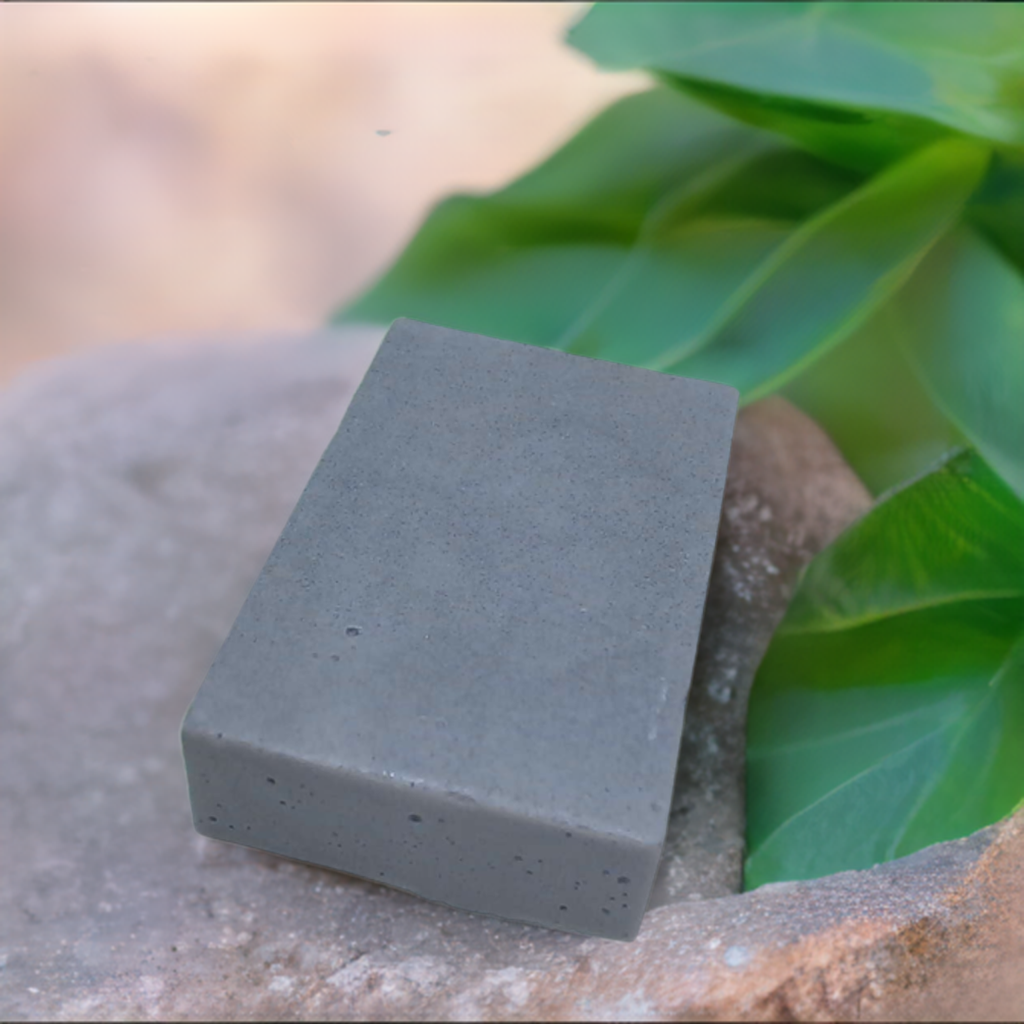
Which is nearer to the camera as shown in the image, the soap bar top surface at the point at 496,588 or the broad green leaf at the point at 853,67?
the soap bar top surface at the point at 496,588

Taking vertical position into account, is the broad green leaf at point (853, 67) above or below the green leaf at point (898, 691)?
above

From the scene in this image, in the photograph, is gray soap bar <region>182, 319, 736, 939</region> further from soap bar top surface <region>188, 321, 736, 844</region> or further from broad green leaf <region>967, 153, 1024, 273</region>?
broad green leaf <region>967, 153, 1024, 273</region>

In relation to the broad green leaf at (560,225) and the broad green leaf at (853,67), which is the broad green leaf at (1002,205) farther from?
the broad green leaf at (560,225)

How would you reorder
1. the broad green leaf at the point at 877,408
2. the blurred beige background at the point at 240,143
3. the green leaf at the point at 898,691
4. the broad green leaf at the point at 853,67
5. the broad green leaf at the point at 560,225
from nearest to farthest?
the green leaf at the point at 898,691 < the broad green leaf at the point at 853,67 < the broad green leaf at the point at 877,408 < the broad green leaf at the point at 560,225 < the blurred beige background at the point at 240,143

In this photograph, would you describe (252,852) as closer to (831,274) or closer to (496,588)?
(496,588)

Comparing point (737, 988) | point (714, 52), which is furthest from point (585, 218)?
point (737, 988)

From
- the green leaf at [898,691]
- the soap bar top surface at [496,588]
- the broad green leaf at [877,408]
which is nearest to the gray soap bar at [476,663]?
the soap bar top surface at [496,588]

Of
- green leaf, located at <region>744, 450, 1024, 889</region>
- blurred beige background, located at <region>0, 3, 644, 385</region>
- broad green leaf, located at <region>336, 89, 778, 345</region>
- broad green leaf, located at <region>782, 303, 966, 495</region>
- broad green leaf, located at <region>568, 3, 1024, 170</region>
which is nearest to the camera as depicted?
green leaf, located at <region>744, 450, 1024, 889</region>

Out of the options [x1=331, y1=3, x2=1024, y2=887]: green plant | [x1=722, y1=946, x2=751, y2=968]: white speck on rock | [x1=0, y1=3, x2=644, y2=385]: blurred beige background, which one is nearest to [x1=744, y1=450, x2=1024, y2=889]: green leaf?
[x1=331, y1=3, x2=1024, y2=887]: green plant

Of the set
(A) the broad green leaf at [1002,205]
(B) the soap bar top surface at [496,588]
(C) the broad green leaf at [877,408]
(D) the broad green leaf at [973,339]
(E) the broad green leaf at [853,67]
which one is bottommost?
(C) the broad green leaf at [877,408]
